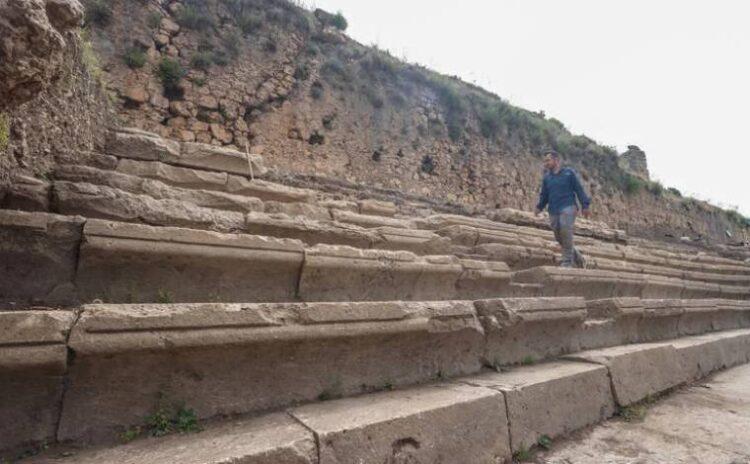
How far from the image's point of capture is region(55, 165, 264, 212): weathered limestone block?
9.67 feet

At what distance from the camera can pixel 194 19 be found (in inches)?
383

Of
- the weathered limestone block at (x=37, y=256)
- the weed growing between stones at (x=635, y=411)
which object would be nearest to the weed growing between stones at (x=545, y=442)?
the weed growing between stones at (x=635, y=411)

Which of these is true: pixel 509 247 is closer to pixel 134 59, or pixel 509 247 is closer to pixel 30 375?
pixel 30 375

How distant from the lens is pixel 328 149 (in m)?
11.0

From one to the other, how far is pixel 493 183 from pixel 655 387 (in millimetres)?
11671

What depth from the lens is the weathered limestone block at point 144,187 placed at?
2.95m

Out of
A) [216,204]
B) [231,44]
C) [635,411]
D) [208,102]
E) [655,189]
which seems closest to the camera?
[635,411]

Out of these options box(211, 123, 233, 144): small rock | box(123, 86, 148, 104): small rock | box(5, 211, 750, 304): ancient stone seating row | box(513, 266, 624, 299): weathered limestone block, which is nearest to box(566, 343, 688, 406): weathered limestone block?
box(513, 266, 624, 299): weathered limestone block

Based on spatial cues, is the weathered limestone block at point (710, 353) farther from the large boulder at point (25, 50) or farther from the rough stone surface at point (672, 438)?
the large boulder at point (25, 50)

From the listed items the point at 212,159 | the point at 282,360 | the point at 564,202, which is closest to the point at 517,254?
the point at 564,202

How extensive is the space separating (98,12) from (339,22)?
666 centimetres

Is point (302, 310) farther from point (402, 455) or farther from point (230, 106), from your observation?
point (230, 106)

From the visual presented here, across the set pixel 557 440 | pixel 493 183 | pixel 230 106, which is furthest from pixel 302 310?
pixel 493 183

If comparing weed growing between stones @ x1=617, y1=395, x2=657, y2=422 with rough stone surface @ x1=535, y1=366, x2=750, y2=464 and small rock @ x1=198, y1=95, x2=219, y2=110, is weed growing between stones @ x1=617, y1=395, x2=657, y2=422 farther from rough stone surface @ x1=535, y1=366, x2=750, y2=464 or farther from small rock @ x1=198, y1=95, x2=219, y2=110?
small rock @ x1=198, y1=95, x2=219, y2=110
